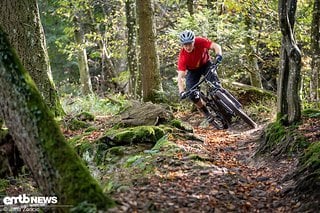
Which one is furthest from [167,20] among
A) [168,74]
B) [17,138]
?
[17,138]

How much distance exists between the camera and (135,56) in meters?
16.8

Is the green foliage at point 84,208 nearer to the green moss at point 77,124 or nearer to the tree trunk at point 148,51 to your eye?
the green moss at point 77,124

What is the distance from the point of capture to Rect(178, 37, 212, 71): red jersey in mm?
9680

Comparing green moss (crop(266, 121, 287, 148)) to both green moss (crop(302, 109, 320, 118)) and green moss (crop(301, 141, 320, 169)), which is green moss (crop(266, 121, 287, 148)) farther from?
green moss (crop(301, 141, 320, 169))

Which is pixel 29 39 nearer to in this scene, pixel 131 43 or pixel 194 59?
pixel 194 59

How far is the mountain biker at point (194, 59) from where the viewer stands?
9.32 metres

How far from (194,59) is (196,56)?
0.27 ft

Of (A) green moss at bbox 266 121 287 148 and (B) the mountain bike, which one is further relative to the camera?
(B) the mountain bike

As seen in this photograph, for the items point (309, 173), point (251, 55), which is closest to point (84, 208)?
point (309, 173)

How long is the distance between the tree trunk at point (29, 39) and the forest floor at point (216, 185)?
434 centimetres

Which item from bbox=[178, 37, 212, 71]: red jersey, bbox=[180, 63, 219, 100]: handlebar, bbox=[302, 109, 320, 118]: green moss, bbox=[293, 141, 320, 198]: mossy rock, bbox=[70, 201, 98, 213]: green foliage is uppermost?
bbox=[178, 37, 212, 71]: red jersey

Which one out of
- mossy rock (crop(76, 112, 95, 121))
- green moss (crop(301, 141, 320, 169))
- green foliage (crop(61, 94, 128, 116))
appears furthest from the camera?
green foliage (crop(61, 94, 128, 116))

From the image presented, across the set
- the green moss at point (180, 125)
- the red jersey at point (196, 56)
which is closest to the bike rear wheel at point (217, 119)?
the red jersey at point (196, 56)

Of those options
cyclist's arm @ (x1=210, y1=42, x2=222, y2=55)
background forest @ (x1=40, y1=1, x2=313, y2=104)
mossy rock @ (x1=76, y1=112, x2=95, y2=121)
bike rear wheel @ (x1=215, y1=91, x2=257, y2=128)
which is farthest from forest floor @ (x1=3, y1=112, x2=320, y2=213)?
background forest @ (x1=40, y1=1, x2=313, y2=104)
